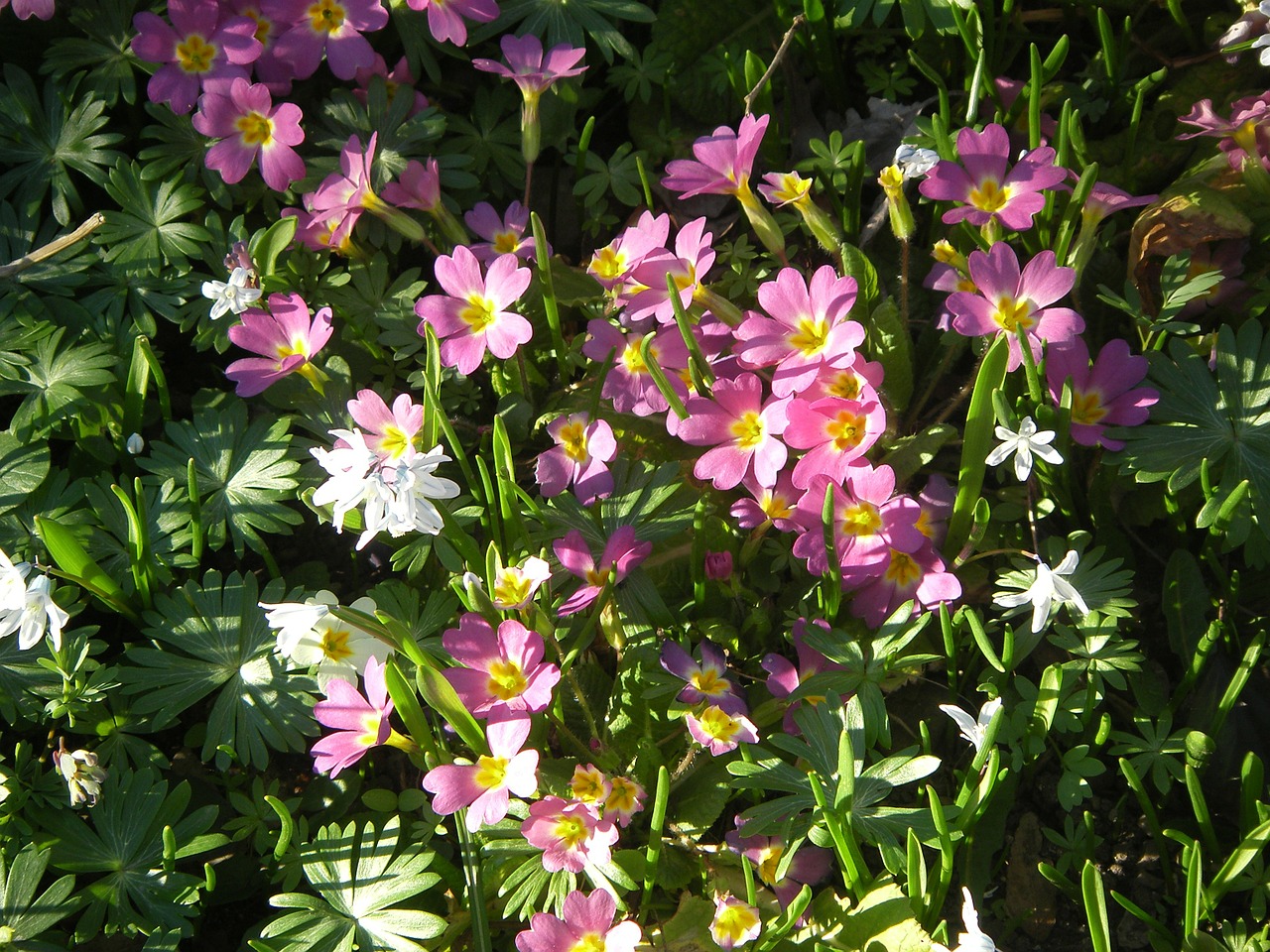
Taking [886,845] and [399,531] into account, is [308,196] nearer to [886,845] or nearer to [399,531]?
[399,531]

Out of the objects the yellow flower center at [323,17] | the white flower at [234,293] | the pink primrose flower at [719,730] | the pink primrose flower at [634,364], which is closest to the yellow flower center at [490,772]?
the pink primrose flower at [719,730]

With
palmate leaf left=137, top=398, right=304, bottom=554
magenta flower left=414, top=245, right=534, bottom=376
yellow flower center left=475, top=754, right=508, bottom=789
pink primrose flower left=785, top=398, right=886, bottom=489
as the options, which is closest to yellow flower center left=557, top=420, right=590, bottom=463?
magenta flower left=414, top=245, right=534, bottom=376

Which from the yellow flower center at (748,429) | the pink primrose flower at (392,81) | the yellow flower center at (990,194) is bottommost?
the yellow flower center at (748,429)

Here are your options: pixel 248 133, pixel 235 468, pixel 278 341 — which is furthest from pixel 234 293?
pixel 248 133

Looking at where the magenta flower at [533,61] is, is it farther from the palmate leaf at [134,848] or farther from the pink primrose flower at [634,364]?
the palmate leaf at [134,848]

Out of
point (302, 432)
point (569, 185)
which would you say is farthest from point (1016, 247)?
point (302, 432)

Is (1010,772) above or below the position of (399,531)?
below
